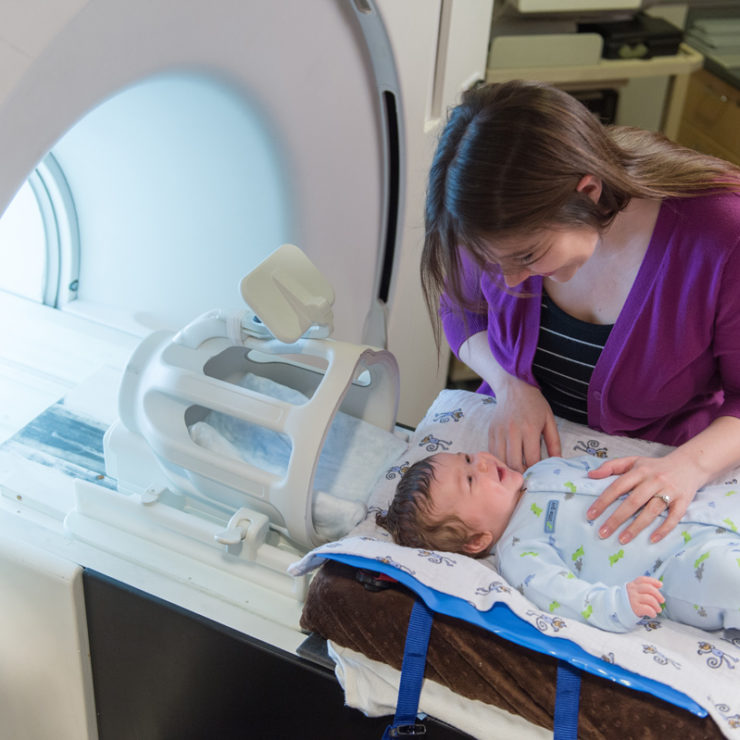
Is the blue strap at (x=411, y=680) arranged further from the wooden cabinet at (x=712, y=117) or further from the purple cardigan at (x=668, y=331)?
the wooden cabinet at (x=712, y=117)

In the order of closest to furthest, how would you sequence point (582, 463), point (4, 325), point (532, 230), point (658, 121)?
point (532, 230), point (582, 463), point (4, 325), point (658, 121)

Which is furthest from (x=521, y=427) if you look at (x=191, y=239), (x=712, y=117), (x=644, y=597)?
(x=712, y=117)

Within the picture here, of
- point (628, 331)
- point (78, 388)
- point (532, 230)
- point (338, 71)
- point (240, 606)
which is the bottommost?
point (240, 606)

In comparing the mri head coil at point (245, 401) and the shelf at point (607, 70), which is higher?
the shelf at point (607, 70)

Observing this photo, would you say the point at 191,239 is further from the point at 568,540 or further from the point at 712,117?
the point at 712,117

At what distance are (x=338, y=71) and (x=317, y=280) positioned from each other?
429 millimetres

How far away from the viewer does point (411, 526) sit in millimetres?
1149

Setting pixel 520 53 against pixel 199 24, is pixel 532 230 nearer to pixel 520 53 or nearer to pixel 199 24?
pixel 199 24

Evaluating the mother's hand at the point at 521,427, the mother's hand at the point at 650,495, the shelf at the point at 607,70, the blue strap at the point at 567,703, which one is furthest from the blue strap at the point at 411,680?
the shelf at the point at 607,70

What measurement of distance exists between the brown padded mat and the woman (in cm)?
22

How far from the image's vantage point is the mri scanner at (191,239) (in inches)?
40.6

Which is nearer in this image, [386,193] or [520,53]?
[386,193]

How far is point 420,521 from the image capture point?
1.15m

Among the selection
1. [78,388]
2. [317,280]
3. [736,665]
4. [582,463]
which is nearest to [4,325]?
[78,388]
